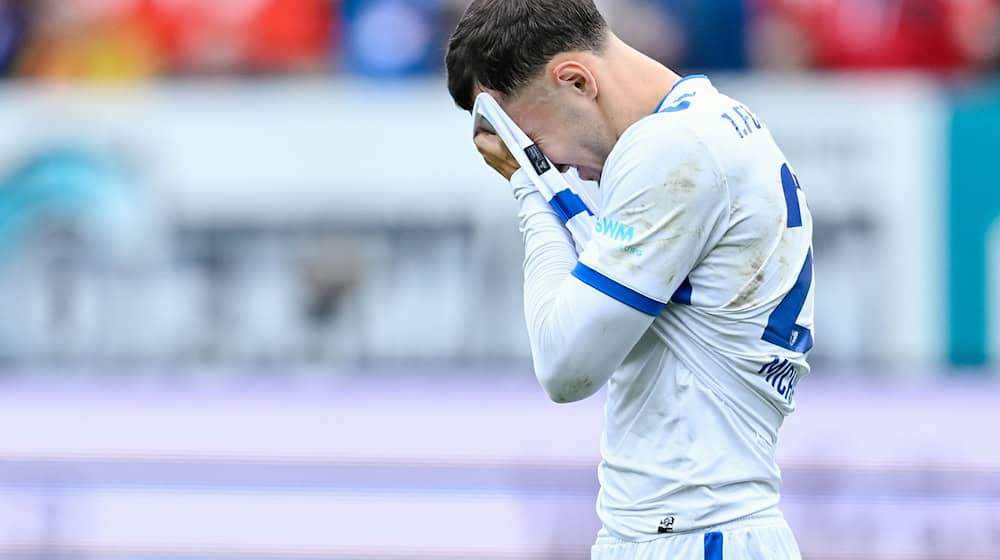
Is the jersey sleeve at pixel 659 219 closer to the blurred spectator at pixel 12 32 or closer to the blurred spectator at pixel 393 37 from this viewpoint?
the blurred spectator at pixel 393 37

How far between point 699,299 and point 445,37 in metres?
5.66

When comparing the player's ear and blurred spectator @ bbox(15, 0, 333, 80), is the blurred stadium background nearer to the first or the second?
blurred spectator @ bbox(15, 0, 333, 80)

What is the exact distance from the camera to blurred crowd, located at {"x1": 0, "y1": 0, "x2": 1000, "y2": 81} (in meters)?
7.46

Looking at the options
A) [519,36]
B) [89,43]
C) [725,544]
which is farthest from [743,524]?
[89,43]

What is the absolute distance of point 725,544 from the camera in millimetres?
2070

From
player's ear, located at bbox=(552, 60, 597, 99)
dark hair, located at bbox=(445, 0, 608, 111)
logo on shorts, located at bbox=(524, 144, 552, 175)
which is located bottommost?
logo on shorts, located at bbox=(524, 144, 552, 175)

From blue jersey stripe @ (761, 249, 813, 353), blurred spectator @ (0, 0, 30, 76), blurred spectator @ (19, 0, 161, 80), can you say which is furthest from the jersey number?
blurred spectator @ (0, 0, 30, 76)

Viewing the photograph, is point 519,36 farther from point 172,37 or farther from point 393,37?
point 172,37

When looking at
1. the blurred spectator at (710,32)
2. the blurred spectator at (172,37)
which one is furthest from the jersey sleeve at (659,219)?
the blurred spectator at (172,37)

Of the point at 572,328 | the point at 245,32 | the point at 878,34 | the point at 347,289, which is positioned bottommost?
the point at 572,328

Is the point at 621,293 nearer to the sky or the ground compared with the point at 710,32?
nearer to the ground

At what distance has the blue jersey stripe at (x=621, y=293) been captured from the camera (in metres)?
1.99

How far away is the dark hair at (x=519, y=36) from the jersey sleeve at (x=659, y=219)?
0.21 metres

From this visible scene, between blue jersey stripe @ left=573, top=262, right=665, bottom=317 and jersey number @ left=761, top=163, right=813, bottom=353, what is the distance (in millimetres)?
194
